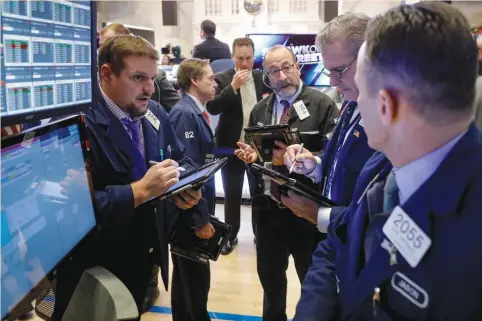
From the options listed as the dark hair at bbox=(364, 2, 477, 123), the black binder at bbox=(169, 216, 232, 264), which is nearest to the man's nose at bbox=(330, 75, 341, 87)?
the dark hair at bbox=(364, 2, 477, 123)

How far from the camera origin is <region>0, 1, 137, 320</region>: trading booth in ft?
3.31

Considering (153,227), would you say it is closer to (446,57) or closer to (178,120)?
(178,120)

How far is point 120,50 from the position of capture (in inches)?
71.6

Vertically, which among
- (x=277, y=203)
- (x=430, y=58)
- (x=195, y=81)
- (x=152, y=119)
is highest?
(x=195, y=81)

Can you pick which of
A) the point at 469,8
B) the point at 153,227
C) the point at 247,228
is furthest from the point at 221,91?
the point at 469,8

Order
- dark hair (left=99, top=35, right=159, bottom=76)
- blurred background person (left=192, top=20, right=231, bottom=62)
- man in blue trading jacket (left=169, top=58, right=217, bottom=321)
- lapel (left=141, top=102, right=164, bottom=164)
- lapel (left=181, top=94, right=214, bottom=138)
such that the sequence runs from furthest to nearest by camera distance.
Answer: blurred background person (left=192, top=20, right=231, bottom=62)
lapel (left=181, top=94, right=214, bottom=138)
man in blue trading jacket (left=169, top=58, right=217, bottom=321)
lapel (left=141, top=102, right=164, bottom=164)
dark hair (left=99, top=35, right=159, bottom=76)

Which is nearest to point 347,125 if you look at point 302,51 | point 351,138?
point 351,138

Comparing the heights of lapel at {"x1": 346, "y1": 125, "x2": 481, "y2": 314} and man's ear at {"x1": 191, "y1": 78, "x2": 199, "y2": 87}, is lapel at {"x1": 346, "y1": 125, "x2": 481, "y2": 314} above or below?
below

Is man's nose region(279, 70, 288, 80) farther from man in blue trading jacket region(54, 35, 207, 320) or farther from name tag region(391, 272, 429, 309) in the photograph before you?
name tag region(391, 272, 429, 309)

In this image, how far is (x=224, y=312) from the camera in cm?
309

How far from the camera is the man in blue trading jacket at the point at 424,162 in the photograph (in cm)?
78

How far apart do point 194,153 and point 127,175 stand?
1125 mm

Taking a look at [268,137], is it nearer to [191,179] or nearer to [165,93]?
[191,179]

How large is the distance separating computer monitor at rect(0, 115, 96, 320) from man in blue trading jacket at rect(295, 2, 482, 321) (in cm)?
77
